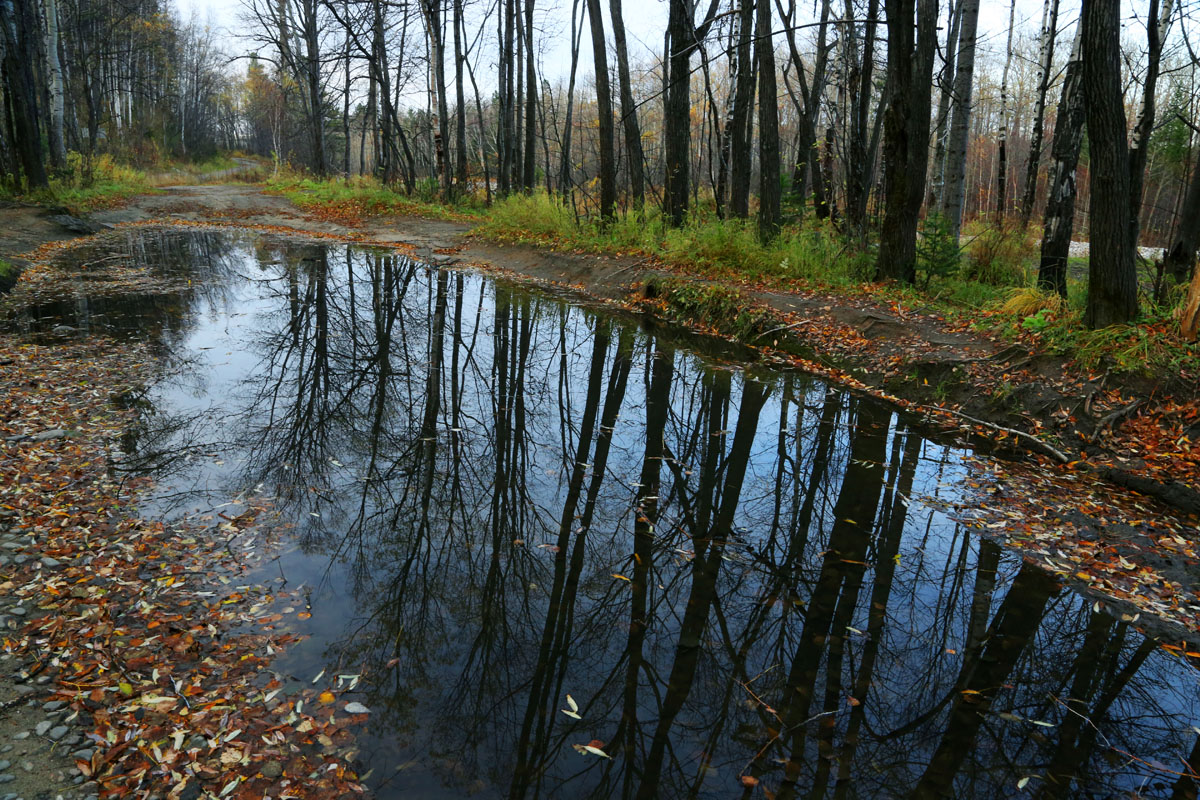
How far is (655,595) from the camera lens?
12.2 ft

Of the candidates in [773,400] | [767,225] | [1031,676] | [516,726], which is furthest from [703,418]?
[767,225]

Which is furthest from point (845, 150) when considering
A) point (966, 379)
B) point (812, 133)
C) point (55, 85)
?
point (55, 85)

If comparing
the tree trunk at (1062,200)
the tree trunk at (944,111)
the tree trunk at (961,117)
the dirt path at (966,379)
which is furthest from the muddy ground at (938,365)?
the tree trunk at (944,111)

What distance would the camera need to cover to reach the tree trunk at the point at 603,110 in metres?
13.5

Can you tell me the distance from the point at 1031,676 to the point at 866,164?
1028cm

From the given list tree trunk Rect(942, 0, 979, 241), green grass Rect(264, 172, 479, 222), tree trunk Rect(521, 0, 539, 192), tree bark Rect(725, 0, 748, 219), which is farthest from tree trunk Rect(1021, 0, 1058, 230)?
green grass Rect(264, 172, 479, 222)

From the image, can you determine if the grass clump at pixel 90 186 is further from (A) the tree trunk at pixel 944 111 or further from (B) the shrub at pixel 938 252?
(A) the tree trunk at pixel 944 111

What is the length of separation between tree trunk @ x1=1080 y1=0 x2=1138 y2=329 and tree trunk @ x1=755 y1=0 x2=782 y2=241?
222 inches

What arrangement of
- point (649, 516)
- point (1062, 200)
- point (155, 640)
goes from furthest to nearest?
point (1062, 200) < point (649, 516) < point (155, 640)

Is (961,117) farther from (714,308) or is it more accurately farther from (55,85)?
(55,85)

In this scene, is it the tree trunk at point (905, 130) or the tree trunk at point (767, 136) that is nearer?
the tree trunk at point (905, 130)

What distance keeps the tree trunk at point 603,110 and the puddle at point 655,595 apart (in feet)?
24.1

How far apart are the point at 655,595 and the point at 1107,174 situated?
19.1 ft

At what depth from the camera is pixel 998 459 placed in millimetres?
5625
